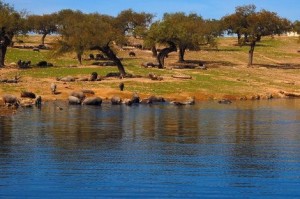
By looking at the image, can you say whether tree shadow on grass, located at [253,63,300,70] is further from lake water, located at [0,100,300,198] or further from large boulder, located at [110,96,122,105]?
lake water, located at [0,100,300,198]

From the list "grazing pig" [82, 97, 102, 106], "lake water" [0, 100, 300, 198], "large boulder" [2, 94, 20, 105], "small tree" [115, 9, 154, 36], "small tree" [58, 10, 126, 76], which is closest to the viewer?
"lake water" [0, 100, 300, 198]

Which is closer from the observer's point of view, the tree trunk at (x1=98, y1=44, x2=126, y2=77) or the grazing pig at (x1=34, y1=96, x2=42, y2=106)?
the grazing pig at (x1=34, y1=96, x2=42, y2=106)

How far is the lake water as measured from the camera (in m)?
21.9

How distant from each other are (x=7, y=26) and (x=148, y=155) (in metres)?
55.1

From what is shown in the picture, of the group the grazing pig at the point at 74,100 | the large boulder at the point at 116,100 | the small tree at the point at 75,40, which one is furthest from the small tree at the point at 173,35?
the grazing pig at the point at 74,100

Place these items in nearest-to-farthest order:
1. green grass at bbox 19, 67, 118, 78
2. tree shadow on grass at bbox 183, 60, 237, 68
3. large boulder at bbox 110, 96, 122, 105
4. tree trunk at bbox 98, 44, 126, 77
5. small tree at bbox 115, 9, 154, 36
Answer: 1. large boulder at bbox 110, 96, 122, 105
2. green grass at bbox 19, 67, 118, 78
3. tree trunk at bbox 98, 44, 126, 77
4. tree shadow on grass at bbox 183, 60, 237, 68
5. small tree at bbox 115, 9, 154, 36

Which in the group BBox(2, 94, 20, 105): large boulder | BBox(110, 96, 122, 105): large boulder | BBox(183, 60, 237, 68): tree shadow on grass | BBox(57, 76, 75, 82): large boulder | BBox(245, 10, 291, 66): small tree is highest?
BBox(245, 10, 291, 66): small tree

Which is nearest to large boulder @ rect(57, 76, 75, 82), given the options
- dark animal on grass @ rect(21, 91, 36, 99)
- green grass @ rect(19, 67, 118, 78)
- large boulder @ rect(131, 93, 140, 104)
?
green grass @ rect(19, 67, 118, 78)

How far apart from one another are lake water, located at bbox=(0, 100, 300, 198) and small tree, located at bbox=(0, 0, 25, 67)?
107ft

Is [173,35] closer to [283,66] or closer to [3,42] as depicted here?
[3,42]

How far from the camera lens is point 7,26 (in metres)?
80.4

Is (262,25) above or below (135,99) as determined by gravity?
above

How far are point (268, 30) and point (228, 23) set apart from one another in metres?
6.29

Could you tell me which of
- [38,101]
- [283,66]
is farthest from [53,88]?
[283,66]
